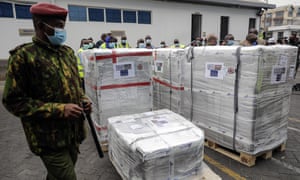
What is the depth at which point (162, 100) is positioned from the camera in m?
4.34

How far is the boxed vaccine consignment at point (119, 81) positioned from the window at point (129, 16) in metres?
8.67

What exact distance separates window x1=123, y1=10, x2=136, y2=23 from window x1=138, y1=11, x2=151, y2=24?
1.26ft

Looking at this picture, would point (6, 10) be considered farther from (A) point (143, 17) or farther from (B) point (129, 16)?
(A) point (143, 17)

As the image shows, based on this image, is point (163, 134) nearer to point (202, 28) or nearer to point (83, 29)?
A: point (83, 29)

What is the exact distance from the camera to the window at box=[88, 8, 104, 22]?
33.5 ft

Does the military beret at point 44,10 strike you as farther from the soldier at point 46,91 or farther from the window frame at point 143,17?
the window frame at point 143,17

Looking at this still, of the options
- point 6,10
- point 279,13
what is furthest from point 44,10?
point 279,13

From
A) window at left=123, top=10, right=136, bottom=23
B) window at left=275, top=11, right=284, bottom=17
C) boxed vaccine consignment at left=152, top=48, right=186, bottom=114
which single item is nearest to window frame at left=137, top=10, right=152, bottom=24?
window at left=123, top=10, right=136, bottom=23

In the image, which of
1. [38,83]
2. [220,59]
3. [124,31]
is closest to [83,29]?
[124,31]

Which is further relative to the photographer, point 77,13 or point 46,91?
point 77,13

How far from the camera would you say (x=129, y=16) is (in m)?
11.3

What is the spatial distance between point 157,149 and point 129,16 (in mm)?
10603

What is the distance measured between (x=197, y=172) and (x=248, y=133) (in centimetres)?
102

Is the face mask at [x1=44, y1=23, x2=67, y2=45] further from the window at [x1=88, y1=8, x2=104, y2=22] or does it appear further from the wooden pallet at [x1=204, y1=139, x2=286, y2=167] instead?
the window at [x1=88, y1=8, x2=104, y2=22]
